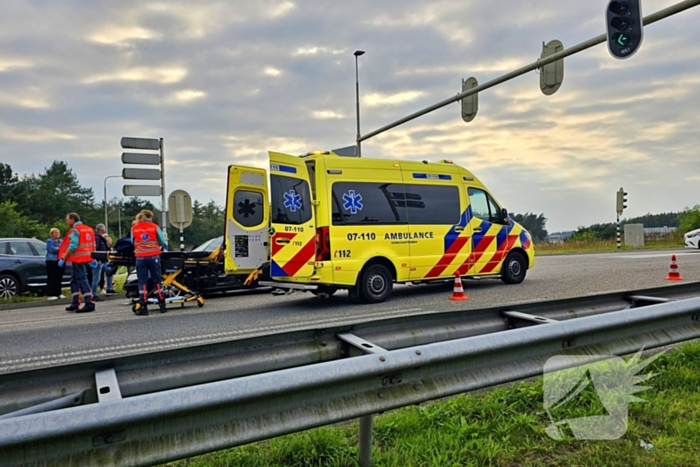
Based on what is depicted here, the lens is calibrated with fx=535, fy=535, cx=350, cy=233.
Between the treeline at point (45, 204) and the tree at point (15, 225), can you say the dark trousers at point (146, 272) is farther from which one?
the tree at point (15, 225)

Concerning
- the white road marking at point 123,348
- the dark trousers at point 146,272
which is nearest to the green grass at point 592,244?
the dark trousers at point 146,272

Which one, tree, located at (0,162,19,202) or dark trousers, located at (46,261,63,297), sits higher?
tree, located at (0,162,19,202)

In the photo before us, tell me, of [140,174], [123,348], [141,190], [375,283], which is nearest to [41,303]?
[141,190]

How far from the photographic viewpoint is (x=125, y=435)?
1.62 m

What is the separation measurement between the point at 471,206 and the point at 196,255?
596 centimetres

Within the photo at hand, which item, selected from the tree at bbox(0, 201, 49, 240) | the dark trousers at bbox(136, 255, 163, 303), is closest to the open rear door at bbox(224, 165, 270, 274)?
the dark trousers at bbox(136, 255, 163, 303)

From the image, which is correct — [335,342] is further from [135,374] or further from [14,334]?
[14,334]

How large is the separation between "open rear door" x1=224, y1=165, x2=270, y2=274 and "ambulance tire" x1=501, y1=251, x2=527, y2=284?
524cm

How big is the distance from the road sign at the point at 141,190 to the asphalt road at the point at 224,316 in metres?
3.58

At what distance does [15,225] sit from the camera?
55.3m

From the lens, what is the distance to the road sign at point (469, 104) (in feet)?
54.9

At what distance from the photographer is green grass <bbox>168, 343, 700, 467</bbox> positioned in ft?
8.75

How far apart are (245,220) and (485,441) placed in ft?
28.3

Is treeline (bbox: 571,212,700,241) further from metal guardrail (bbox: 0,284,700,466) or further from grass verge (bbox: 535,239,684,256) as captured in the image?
metal guardrail (bbox: 0,284,700,466)
